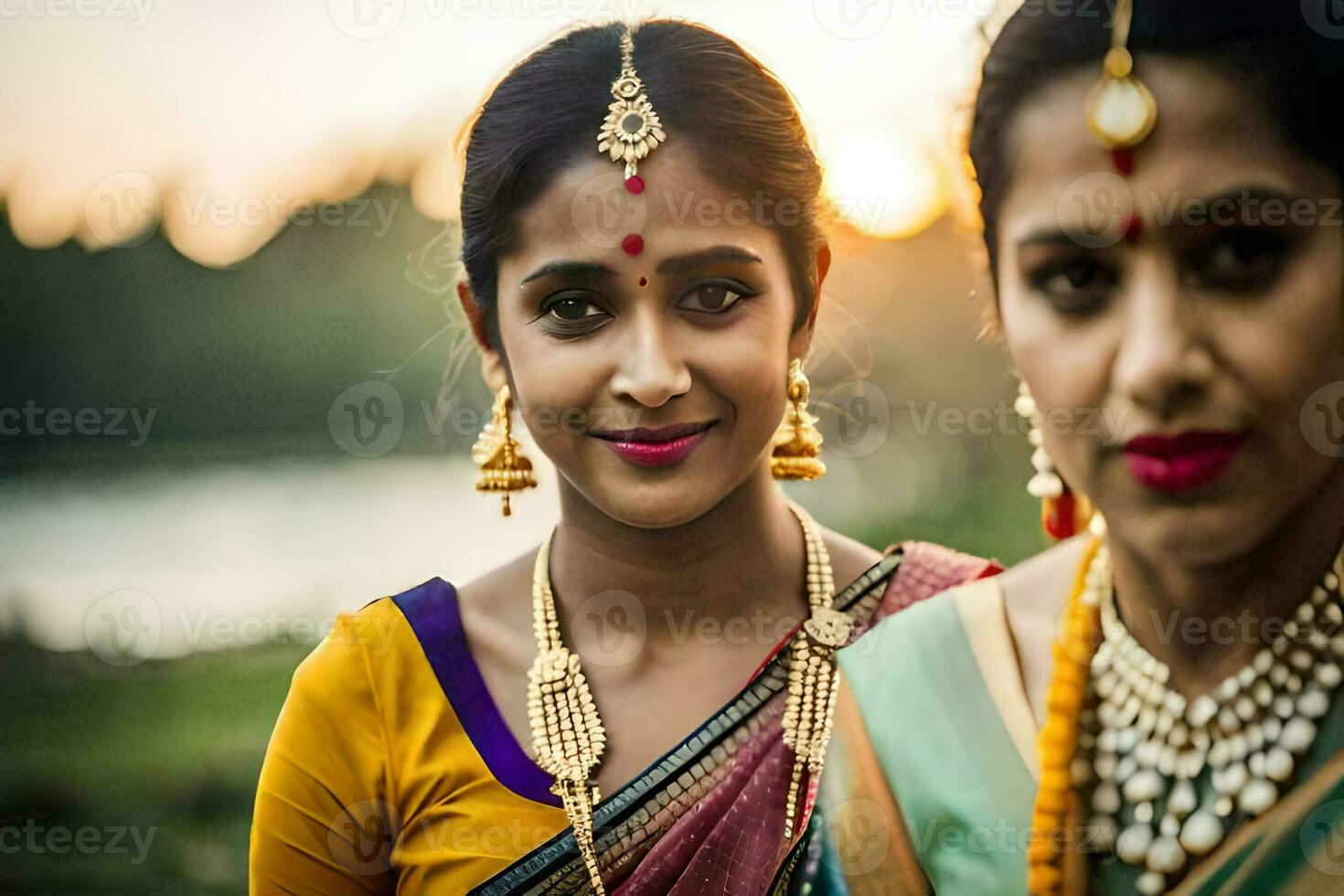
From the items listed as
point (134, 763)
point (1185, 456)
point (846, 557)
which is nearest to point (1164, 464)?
point (1185, 456)

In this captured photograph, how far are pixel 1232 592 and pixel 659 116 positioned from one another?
0.88 meters

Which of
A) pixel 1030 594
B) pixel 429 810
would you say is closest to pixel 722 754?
pixel 429 810

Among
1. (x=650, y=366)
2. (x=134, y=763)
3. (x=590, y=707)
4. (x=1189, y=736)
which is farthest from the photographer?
(x=134, y=763)

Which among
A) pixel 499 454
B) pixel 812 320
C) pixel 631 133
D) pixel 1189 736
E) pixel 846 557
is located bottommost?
pixel 1189 736

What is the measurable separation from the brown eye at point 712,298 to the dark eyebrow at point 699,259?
0.04m

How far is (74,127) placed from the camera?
2523mm

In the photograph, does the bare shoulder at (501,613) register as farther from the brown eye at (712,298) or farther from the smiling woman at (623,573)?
the brown eye at (712,298)

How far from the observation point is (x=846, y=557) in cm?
179

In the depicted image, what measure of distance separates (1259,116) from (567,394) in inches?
33.7

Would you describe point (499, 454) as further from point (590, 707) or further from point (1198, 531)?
point (1198, 531)

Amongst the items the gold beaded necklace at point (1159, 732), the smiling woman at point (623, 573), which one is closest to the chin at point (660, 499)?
the smiling woman at point (623, 573)

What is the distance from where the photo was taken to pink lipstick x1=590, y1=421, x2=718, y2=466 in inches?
60.5

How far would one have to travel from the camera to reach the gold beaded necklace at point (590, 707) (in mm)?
1597

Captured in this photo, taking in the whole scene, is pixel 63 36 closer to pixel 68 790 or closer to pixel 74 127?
pixel 74 127
